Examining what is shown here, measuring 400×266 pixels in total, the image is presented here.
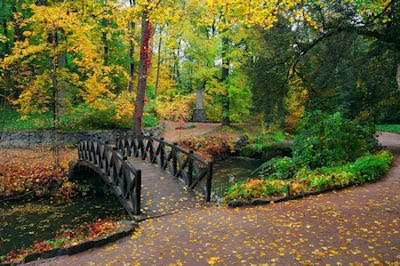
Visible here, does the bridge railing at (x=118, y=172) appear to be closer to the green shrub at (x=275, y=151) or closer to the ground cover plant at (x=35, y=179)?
the ground cover plant at (x=35, y=179)

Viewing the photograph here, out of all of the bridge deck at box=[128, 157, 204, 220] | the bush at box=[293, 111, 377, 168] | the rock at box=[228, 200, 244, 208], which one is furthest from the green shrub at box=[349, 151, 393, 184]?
the bridge deck at box=[128, 157, 204, 220]

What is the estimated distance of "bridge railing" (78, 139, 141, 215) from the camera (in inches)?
298

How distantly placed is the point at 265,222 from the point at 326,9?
378 inches

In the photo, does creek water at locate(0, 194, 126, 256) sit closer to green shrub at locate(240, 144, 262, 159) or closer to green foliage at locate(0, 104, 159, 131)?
green foliage at locate(0, 104, 159, 131)

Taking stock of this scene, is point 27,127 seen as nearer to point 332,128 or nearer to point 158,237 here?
point 158,237

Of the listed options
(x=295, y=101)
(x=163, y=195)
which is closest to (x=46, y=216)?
(x=163, y=195)

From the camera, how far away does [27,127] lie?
57.3ft

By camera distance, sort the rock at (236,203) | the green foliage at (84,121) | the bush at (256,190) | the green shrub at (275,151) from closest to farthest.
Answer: the rock at (236,203) < the bush at (256,190) < the green foliage at (84,121) < the green shrub at (275,151)

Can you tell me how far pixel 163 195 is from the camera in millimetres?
8594

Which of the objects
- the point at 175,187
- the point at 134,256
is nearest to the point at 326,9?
the point at 175,187

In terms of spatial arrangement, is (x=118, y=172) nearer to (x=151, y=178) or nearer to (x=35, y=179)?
(x=151, y=178)

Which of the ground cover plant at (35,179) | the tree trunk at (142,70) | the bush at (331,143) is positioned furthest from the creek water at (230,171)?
the ground cover plant at (35,179)

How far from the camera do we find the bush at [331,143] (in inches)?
416

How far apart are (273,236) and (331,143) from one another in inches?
252
